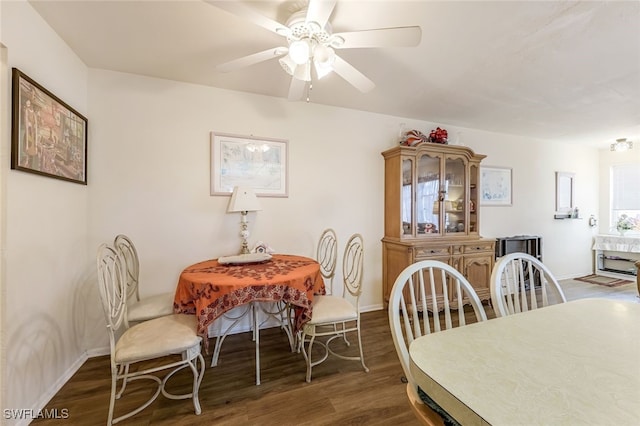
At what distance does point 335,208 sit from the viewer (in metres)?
2.98

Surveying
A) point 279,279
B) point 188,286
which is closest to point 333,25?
point 279,279

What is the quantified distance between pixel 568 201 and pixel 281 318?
526cm

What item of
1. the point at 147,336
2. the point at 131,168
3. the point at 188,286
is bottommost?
the point at 147,336

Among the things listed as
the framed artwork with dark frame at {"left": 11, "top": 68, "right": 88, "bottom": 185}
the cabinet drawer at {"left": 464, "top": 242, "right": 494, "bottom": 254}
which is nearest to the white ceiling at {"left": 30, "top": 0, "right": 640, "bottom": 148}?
the framed artwork with dark frame at {"left": 11, "top": 68, "right": 88, "bottom": 185}

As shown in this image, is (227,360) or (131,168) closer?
(227,360)

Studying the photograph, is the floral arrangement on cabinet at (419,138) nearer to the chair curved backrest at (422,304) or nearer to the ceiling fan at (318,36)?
the ceiling fan at (318,36)

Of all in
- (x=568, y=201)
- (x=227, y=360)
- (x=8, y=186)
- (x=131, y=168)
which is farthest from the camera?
(x=568, y=201)

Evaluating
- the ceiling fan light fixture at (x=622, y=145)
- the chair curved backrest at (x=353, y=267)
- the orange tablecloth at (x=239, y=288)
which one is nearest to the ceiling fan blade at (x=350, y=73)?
the chair curved backrest at (x=353, y=267)

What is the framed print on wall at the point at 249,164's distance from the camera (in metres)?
2.51

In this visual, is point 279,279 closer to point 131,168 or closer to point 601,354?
point 601,354

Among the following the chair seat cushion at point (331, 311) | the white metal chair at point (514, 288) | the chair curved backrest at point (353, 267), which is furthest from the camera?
the chair curved backrest at point (353, 267)

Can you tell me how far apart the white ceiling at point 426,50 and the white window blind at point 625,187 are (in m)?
2.38

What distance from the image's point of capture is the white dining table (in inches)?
22.1

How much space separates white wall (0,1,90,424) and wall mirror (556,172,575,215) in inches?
250
